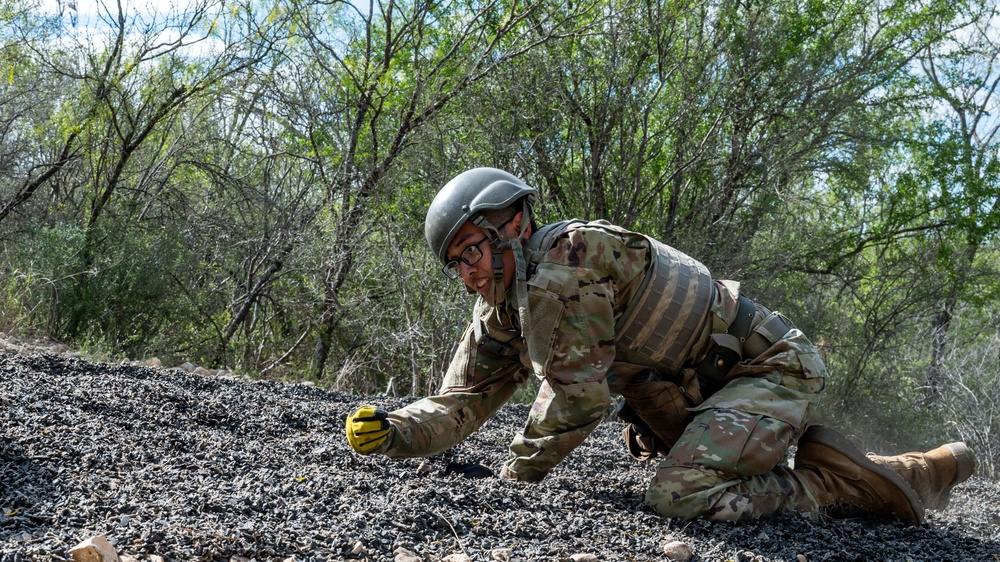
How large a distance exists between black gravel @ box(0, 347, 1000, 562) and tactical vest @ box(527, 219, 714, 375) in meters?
0.59

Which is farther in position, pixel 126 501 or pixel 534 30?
pixel 534 30

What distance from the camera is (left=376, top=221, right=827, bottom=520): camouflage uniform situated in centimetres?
290

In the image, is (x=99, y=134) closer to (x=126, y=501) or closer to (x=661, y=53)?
(x=661, y=53)

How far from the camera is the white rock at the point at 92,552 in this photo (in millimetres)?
1830

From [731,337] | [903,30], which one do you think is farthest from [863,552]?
[903,30]

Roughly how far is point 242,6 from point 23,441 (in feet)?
19.4

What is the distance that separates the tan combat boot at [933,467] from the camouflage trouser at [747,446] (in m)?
0.46

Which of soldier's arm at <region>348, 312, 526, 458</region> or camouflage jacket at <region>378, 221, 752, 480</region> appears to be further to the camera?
soldier's arm at <region>348, 312, 526, 458</region>

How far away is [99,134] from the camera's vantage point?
764 cm

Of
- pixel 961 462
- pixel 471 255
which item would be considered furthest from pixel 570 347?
pixel 961 462

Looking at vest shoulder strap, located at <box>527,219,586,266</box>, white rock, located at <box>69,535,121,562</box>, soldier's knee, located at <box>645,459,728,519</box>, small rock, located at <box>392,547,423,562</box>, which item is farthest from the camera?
vest shoulder strap, located at <box>527,219,586,266</box>

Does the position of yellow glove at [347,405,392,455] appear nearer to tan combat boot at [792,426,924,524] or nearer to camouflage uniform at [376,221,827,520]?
camouflage uniform at [376,221,827,520]

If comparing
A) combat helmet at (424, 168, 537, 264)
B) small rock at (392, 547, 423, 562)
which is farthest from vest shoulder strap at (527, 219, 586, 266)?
small rock at (392, 547, 423, 562)

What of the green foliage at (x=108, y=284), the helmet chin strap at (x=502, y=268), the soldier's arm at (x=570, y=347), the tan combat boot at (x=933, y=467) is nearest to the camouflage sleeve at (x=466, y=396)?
the helmet chin strap at (x=502, y=268)
